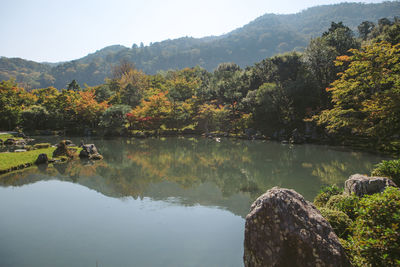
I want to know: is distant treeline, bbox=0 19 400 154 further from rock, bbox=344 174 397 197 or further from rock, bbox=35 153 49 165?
rock, bbox=35 153 49 165

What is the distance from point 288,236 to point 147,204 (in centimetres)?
684

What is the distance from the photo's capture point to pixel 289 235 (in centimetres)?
362

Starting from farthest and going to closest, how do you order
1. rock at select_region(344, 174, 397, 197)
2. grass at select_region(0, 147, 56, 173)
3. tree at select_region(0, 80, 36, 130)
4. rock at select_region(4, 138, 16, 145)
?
tree at select_region(0, 80, 36, 130), rock at select_region(4, 138, 16, 145), grass at select_region(0, 147, 56, 173), rock at select_region(344, 174, 397, 197)

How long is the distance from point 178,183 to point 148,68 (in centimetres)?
16927

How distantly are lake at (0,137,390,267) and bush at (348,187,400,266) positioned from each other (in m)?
2.53

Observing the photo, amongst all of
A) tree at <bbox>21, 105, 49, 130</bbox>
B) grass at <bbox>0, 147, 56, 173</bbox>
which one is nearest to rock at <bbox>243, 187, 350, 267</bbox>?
grass at <bbox>0, 147, 56, 173</bbox>

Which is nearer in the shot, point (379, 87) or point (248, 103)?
point (379, 87)

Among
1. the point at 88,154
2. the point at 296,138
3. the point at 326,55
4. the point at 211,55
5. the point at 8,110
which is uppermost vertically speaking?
the point at 211,55

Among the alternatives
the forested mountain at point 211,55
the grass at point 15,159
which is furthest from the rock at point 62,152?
the forested mountain at point 211,55

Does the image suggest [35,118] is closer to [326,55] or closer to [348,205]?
[326,55]

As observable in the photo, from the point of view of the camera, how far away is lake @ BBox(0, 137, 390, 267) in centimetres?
597

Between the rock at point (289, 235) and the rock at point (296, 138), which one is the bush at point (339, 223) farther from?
the rock at point (296, 138)

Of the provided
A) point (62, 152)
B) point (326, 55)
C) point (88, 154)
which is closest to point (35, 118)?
point (62, 152)

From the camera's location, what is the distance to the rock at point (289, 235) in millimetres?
3533
